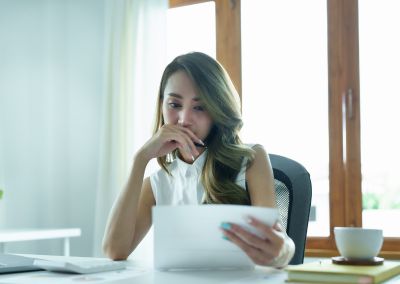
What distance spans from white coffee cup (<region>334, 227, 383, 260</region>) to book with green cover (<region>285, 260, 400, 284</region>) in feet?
0.11

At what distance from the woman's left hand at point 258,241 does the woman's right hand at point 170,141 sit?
53 centimetres

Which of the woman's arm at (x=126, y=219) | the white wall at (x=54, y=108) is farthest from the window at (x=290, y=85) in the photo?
the woman's arm at (x=126, y=219)

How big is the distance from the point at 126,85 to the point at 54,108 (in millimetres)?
493

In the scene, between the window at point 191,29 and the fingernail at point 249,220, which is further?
the window at point 191,29

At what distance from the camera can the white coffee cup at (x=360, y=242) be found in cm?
105

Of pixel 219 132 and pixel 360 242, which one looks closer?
pixel 360 242

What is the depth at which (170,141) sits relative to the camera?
5.29 feet

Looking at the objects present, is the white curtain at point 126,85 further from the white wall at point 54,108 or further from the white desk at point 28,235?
the white desk at point 28,235

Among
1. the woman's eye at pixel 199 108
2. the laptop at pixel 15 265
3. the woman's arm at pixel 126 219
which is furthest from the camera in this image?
the woman's eye at pixel 199 108

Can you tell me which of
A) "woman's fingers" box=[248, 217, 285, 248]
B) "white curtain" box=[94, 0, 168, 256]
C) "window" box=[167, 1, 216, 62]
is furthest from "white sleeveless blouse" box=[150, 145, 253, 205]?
"window" box=[167, 1, 216, 62]

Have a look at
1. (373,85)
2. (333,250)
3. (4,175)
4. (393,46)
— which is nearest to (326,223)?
(333,250)

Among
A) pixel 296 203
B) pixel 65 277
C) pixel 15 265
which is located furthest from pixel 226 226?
pixel 296 203

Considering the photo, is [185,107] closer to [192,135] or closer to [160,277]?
[192,135]

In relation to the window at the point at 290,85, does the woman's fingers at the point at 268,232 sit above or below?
below
